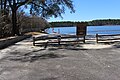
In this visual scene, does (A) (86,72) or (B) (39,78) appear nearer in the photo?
(B) (39,78)

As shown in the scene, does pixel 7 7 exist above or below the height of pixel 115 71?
above

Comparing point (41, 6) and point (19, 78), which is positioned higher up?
point (41, 6)

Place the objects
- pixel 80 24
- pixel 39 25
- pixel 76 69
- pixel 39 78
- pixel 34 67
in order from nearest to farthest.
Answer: pixel 39 78
pixel 76 69
pixel 34 67
pixel 80 24
pixel 39 25

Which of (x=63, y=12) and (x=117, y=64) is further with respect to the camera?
(x=63, y=12)

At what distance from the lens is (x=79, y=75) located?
11.6m

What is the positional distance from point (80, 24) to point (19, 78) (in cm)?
1842

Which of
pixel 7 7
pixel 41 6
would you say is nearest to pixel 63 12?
pixel 41 6

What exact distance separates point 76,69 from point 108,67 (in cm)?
140

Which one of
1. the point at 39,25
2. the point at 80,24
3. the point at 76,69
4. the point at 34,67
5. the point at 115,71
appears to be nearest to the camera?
the point at 115,71

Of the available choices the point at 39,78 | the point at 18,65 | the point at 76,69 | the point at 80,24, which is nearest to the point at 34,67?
the point at 18,65

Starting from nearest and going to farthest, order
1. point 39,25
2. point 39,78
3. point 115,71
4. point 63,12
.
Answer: point 39,78
point 115,71
point 63,12
point 39,25

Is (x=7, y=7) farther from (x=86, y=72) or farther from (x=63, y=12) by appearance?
(x=86, y=72)

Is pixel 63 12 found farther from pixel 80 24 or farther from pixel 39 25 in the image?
pixel 39 25

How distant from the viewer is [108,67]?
44.2 feet
